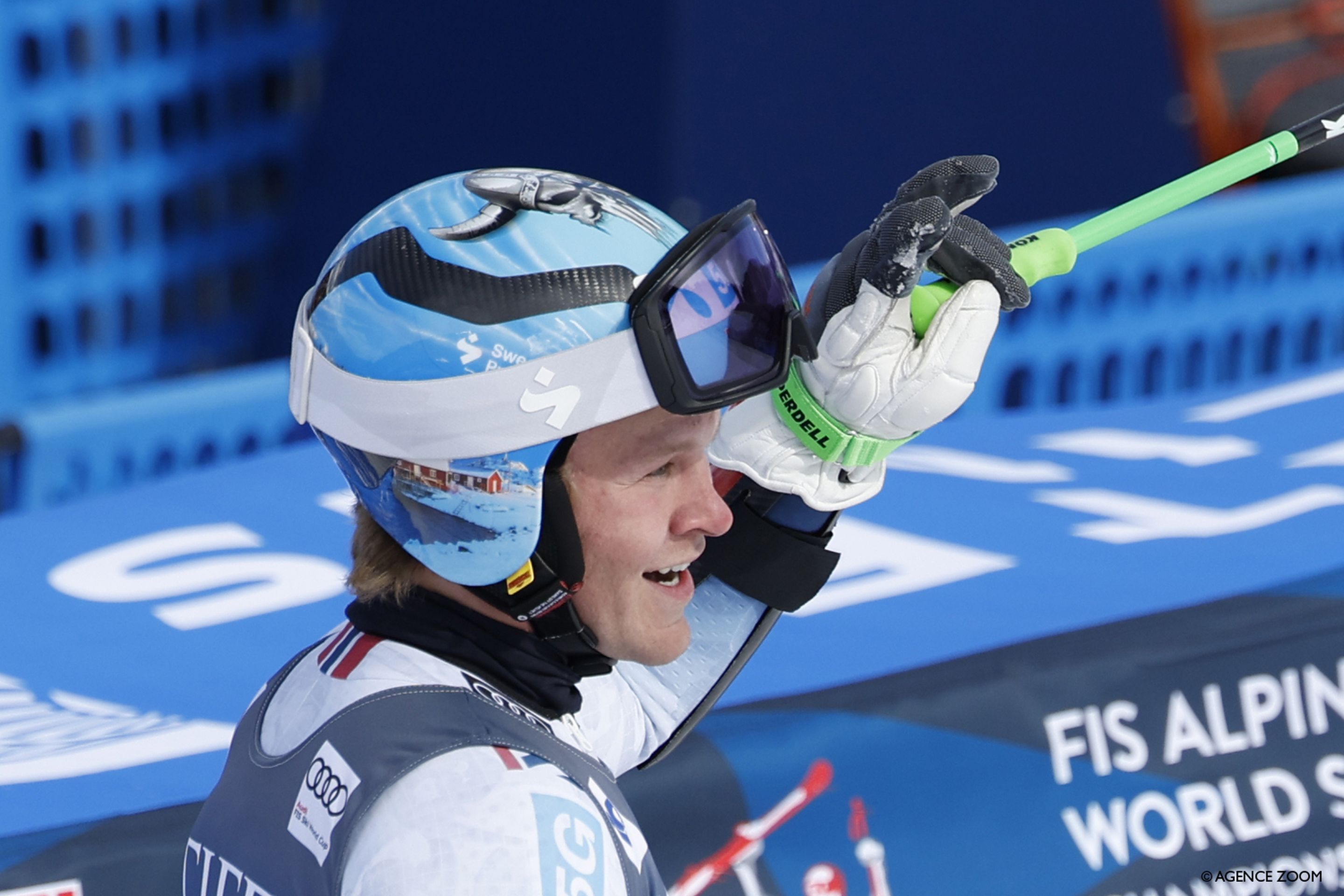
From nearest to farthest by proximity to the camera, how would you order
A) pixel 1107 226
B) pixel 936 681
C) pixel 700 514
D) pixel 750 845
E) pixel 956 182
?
pixel 700 514 < pixel 956 182 < pixel 1107 226 < pixel 750 845 < pixel 936 681

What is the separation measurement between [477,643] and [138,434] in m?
2.45

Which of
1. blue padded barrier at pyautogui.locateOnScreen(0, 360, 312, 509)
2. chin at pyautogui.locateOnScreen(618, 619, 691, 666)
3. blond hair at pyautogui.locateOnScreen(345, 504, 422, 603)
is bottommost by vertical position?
blue padded barrier at pyautogui.locateOnScreen(0, 360, 312, 509)

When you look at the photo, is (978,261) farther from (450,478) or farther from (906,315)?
(450,478)

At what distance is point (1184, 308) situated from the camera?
4.90 meters

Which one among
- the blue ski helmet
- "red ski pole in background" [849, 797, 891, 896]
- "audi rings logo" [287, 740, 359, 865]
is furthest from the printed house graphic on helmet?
"red ski pole in background" [849, 797, 891, 896]

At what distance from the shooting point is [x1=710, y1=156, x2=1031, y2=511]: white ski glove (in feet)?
6.05

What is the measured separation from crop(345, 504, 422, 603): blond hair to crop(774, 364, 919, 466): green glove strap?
488 millimetres

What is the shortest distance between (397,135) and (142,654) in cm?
271

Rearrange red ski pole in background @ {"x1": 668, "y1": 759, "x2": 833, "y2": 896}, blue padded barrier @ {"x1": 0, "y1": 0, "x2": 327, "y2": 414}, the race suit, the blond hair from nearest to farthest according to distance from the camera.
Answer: the race suit
the blond hair
red ski pole in background @ {"x1": 668, "y1": 759, "x2": 833, "y2": 896}
blue padded barrier @ {"x1": 0, "y1": 0, "x2": 327, "y2": 414}

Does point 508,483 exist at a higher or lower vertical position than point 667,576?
higher

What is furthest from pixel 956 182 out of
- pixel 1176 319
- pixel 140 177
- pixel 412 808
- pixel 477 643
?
pixel 140 177

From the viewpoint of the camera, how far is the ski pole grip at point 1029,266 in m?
1.94

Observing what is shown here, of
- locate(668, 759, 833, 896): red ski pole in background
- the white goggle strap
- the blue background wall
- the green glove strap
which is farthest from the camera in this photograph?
the blue background wall

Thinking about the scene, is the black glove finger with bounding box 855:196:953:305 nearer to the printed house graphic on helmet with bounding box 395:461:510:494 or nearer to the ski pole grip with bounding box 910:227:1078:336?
the ski pole grip with bounding box 910:227:1078:336
